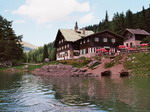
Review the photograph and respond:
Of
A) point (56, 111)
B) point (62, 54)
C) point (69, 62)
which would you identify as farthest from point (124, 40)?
point (56, 111)

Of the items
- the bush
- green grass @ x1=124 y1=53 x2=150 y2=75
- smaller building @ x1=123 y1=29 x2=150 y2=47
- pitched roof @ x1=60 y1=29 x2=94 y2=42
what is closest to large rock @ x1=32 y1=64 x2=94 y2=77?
the bush

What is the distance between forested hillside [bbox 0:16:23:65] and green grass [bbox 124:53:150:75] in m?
48.2

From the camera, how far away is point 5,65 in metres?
72.9

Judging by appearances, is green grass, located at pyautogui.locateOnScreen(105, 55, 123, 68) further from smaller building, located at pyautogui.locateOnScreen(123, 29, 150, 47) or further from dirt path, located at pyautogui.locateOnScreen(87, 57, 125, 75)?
smaller building, located at pyautogui.locateOnScreen(123, 29, 150, 47)

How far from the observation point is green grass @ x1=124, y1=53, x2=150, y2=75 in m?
34.0

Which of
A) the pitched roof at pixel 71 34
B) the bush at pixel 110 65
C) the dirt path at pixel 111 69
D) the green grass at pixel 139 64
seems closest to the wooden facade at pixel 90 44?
the pitched roof at pixel 71 34

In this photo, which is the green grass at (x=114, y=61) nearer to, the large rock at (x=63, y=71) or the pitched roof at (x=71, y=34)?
the large rock at (x=63, y=71)

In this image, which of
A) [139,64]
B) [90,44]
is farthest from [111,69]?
[90,44]

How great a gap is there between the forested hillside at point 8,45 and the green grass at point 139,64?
158 ft

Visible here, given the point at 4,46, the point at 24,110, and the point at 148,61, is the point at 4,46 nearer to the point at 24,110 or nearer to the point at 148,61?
the point at 148,61

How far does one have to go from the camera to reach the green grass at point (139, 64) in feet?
112

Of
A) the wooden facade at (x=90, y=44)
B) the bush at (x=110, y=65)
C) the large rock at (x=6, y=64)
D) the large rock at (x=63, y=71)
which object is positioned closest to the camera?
the large rock at (x=63, y=71)

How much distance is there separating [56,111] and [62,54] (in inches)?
2511

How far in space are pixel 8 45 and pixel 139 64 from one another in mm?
52055
